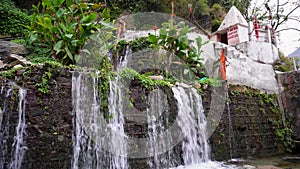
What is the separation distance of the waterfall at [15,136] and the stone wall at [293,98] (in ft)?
23.3

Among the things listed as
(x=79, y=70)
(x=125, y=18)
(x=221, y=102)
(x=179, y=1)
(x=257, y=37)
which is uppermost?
(x=179, y=1)

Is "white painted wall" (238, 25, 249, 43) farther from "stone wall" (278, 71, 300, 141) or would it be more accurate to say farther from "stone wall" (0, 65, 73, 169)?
"stone wall" (0, 65, 73, 169)

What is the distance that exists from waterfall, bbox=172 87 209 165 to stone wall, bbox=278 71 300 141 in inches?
139

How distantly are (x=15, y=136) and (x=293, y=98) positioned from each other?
7.45 meters

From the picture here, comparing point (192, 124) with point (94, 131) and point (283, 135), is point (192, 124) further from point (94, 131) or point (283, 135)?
point (283, 135)

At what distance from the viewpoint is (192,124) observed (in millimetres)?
5301

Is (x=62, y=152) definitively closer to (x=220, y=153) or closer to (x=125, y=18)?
(x=220, y=153)

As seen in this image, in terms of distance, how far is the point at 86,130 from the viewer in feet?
12.8

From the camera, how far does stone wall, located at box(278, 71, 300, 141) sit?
24.1ft

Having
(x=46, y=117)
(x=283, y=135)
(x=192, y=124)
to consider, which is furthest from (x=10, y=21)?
(x=283, y=135)

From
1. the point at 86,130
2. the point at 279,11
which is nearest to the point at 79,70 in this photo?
the point at 86,130

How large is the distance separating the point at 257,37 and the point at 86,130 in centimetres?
921

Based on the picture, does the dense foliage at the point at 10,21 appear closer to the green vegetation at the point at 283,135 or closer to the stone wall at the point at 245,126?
the stone wall at the point at 245,126

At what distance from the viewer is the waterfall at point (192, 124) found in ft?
16.5
